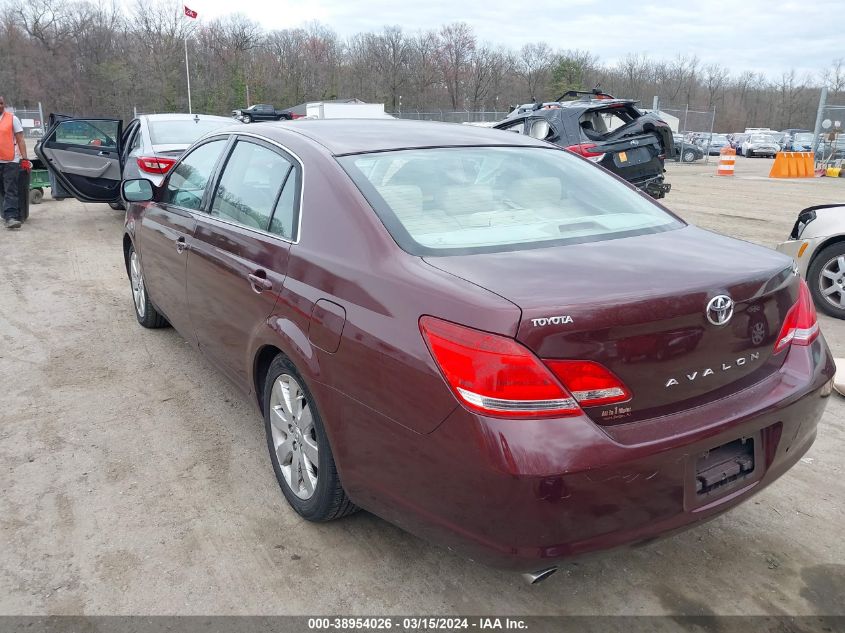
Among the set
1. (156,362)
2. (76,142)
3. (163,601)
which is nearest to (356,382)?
(163,601)

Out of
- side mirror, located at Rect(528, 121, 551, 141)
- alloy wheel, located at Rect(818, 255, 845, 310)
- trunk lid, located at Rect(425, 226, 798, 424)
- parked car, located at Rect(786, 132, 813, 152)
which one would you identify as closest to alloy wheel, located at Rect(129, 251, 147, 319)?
trunk lid, located at Rect(425, 226, 798, 424)

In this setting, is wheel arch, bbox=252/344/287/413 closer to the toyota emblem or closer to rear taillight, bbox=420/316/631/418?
rear taillight, bbox=420/316/631/418

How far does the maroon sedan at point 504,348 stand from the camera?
1.95m

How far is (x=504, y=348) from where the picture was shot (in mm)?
1936

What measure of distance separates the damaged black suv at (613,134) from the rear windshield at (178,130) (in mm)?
4768

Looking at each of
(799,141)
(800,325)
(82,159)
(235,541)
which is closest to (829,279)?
(800,325)

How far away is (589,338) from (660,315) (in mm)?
246

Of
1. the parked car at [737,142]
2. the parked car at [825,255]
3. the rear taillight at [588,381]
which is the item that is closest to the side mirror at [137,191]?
the rear taillight at [588,381]

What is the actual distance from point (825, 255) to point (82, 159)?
390 inches

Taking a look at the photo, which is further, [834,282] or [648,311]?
[834,282]

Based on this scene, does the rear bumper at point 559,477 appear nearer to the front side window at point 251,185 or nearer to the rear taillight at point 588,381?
the rear taillight at point 588,381

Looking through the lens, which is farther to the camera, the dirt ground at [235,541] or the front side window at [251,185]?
the front side window at [251,185]

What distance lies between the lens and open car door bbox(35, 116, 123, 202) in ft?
33.6

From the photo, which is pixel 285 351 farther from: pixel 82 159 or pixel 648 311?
pixel 82 159
